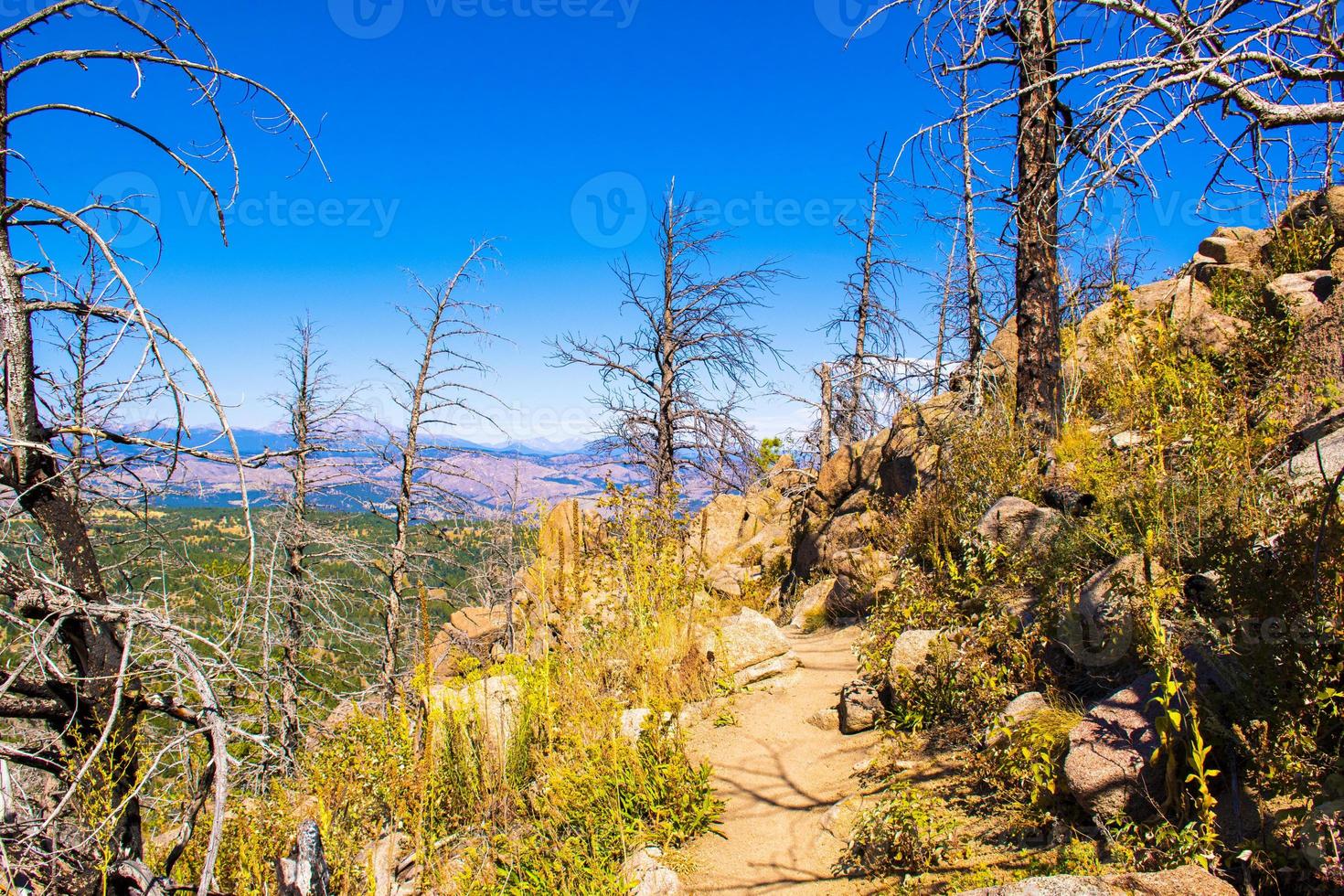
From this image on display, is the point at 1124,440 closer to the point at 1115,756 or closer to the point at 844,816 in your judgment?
the point at 1115,756

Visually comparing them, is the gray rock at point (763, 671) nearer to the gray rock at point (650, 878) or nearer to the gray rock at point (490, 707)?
the gray rock at point (490, 707)

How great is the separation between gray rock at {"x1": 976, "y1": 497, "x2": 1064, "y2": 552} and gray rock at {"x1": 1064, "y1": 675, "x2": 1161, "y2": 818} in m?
1.95

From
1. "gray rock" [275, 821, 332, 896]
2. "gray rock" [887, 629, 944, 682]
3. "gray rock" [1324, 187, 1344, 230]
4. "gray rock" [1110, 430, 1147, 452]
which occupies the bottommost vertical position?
"gray rock" [275, 821, 332, 896]

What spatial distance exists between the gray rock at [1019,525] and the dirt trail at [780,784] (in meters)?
1.57

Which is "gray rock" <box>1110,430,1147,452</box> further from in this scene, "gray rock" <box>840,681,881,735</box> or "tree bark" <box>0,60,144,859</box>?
"tree bark" <box>0,60,144,859</box>

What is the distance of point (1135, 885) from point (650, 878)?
2.01m

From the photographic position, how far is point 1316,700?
2418 mm

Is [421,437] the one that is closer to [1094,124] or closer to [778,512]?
[778,512]

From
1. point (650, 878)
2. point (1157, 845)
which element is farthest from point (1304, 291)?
point (650, 878)

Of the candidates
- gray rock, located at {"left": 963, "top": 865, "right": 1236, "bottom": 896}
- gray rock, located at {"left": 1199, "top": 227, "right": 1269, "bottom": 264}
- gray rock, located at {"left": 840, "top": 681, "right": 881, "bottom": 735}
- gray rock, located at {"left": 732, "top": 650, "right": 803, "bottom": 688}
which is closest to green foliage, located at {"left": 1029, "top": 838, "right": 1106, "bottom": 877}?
gray rock, located at {"left": 963, "top": 865, "right": 1236, "bottom": 896}

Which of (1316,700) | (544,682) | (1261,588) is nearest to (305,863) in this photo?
(544,682)

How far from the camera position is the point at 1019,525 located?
525 centimetres

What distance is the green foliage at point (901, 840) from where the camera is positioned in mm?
2980

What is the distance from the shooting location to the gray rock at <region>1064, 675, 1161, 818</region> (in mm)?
2734
